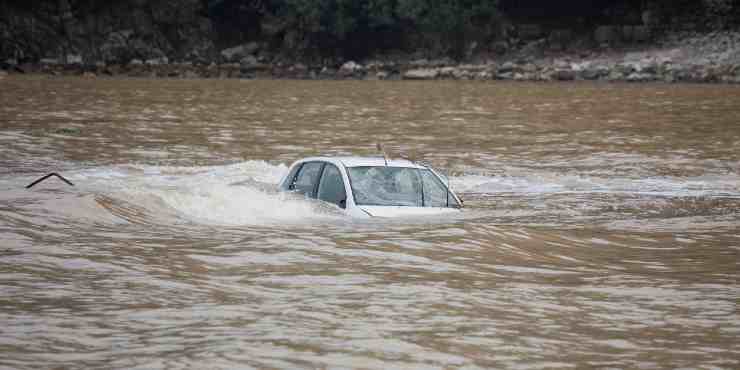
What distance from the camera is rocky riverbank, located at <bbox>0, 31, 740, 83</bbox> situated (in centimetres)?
6200

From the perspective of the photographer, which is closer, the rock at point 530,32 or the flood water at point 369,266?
the flood water at point 369,266

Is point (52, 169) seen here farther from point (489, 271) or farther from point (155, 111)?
point (155, 111)

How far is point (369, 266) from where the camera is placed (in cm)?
1030

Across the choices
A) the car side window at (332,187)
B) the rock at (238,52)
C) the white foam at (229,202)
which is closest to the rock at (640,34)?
the rock at (238,52)

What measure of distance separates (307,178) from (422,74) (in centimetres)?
5409

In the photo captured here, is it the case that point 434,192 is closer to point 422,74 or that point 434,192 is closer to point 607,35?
point 422,74

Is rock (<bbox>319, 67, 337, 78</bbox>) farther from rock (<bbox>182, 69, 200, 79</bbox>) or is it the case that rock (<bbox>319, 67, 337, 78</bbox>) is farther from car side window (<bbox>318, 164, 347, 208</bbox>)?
car side window (<bbox>318, 164, 347, 208</bbox>)

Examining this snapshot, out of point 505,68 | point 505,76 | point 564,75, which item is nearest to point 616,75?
point 564,75

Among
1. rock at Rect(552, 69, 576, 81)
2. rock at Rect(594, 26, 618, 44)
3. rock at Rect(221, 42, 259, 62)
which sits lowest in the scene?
rock at Rect(552, 69, 576, 81)

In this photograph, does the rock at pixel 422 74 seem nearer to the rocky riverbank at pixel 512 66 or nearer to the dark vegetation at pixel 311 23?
the rocky riverbank at pixel 512 66

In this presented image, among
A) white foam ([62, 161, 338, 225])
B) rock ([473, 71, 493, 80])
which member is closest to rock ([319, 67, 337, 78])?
rock ([473, 71, 493, 80])

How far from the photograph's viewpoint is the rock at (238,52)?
77338mm

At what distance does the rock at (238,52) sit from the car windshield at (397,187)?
2506 inches

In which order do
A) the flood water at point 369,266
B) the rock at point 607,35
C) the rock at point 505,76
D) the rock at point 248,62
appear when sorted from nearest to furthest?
the flood water at point 369,266
the rock at point 505,76
the rock at point 607,35
the rock at point 248,62
